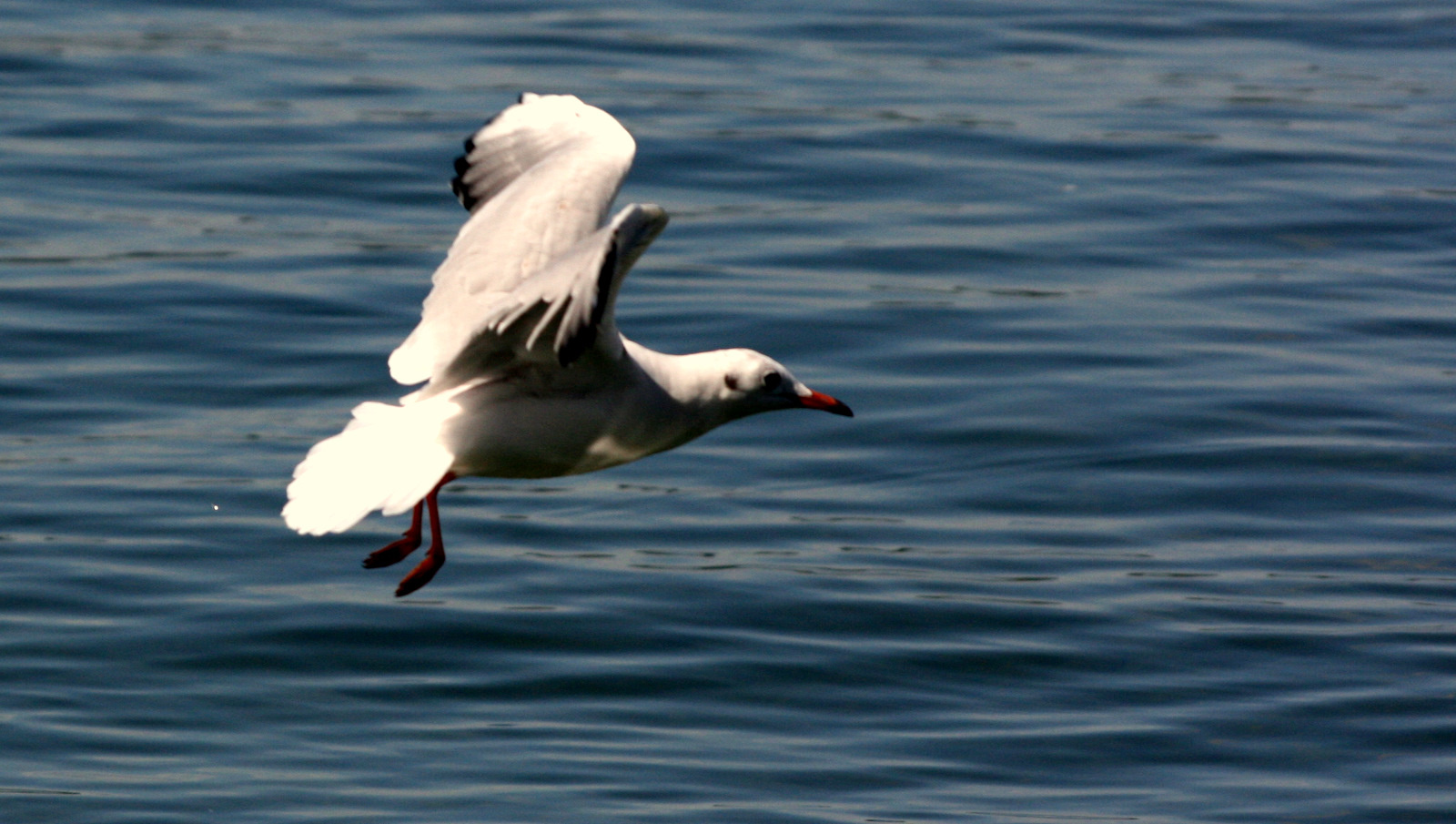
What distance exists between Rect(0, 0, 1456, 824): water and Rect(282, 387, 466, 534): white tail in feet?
7.98

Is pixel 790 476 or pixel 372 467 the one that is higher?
pixel 372 467

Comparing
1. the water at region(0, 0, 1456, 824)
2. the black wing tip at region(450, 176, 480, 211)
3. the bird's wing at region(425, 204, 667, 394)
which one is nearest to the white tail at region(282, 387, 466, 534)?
the bird's wing at region(425, 204, 667, 394)

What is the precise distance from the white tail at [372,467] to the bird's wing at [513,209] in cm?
16

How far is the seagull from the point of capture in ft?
25.0

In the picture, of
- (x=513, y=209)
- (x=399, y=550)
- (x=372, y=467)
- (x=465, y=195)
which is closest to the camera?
(x=372, y=467)

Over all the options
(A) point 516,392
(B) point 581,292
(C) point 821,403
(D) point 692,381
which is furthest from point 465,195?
(B) point 581,292

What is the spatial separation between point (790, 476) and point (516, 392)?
16.9 feet

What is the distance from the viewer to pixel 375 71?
20.6 meters

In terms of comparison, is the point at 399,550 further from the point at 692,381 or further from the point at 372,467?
the point at 692,381

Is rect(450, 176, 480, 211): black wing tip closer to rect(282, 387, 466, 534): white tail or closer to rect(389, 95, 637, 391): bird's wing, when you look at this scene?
rect(389, 95, 637, 391): bird's wing

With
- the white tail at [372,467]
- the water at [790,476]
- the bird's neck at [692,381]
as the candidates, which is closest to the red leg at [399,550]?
the white tail at [372,467]

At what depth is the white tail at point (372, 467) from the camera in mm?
7496

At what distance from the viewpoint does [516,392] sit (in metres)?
8.09

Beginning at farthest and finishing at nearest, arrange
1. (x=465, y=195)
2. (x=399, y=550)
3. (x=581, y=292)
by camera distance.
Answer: (x=465, y=195)
(x=399, y=550)
(x=581, y=292)
